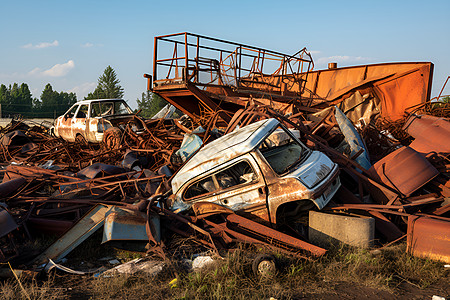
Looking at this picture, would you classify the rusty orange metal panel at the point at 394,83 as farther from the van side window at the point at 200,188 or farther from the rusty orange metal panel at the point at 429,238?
the van side window at the point at 200,188

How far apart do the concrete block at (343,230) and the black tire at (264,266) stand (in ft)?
3.31

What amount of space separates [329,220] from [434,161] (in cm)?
289

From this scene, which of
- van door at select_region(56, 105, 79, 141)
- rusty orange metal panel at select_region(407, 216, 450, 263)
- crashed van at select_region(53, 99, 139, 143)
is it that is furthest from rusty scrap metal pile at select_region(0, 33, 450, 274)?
van door at select_region(56, 105, 79, 141)

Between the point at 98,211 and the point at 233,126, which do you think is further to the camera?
the point at 233,126

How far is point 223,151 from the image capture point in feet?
15.5

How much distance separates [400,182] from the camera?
17.6 ft

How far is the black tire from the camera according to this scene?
364cm

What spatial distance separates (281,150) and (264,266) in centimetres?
239

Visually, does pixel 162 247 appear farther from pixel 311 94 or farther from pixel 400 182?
pixel 311 94

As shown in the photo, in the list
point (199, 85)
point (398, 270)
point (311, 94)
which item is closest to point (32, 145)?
point (199, 85)

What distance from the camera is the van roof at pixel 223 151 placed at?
460cm

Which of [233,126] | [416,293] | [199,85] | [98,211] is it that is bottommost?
[416,293]

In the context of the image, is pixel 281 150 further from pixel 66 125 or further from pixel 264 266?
pixel 66 125

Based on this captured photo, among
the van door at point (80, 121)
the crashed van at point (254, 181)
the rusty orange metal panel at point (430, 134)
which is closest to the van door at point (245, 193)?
the crashed van at point (254, 181)
